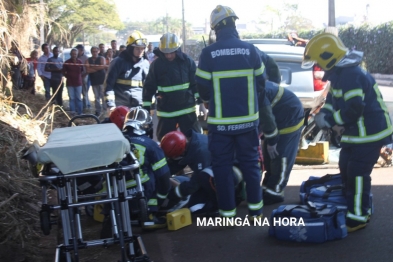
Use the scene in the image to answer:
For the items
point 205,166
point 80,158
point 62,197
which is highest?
point 80,158

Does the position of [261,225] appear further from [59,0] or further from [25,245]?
[59,0]

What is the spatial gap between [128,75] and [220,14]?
2835 millimetres

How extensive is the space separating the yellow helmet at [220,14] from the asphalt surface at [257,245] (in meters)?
2.05

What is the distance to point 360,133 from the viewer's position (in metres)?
5.55

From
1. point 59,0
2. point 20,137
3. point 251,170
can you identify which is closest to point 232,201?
point 251,170

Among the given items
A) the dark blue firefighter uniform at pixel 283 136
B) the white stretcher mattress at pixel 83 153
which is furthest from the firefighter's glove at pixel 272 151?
the white stretcher mattress at pixel 83 153

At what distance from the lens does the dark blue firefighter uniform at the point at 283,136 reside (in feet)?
22.5

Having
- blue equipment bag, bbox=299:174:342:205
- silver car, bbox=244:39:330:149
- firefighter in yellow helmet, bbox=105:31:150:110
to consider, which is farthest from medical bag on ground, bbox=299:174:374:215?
silver car, bbox=244:39:330:149

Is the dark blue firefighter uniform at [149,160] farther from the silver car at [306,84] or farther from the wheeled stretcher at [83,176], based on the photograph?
the silver car at [306,84]

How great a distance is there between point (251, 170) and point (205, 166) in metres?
0.63

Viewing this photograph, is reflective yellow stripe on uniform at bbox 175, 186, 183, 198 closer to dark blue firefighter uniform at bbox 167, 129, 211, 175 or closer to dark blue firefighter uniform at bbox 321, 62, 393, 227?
dark blue firefighter uniform at bbox 167, 129, 211, 175

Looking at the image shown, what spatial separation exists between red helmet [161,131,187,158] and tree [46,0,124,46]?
100ft

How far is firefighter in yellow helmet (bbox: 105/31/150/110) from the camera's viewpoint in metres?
8.42

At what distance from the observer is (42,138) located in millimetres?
9930
